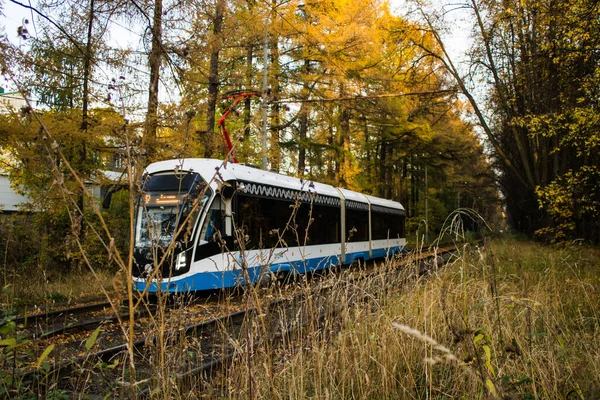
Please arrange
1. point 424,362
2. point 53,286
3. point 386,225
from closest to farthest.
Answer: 1. point 424,362
2. point 53,286
3. point 386,225

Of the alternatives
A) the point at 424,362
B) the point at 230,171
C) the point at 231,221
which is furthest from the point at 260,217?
the point at 424,362

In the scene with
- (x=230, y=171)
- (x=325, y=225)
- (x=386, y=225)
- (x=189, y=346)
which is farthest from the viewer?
(x=386, y=225)

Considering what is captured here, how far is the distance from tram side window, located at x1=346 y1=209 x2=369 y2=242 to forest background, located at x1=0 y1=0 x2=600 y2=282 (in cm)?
245

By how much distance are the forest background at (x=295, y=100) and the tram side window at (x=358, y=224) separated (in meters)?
2.45

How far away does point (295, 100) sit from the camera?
17281 mm

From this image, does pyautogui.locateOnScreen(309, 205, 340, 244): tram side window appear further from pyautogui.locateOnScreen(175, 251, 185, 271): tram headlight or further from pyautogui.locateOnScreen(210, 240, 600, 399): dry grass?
pyautogui.locateOnScreen(210, 240, 600, 399): dry grass

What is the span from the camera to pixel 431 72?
56.2 ft

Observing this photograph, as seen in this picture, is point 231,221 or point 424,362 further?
point 231,221

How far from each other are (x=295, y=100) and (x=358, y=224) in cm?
529

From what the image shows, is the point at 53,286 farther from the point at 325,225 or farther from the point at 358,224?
the point at 358,224

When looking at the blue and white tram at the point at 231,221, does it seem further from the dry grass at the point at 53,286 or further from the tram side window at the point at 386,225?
the tram side window at the point at 386,225

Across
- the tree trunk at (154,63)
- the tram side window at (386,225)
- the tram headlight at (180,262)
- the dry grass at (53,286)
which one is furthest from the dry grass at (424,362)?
the tram side window at (386,225)

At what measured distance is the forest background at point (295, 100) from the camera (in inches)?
162

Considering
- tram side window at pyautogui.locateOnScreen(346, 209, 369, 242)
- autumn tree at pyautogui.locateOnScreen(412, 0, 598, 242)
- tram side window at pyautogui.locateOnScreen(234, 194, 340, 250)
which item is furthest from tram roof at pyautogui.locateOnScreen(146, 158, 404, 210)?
autumn tree at pyautogui.locateOnScreen(412, 0, 598, 242)
